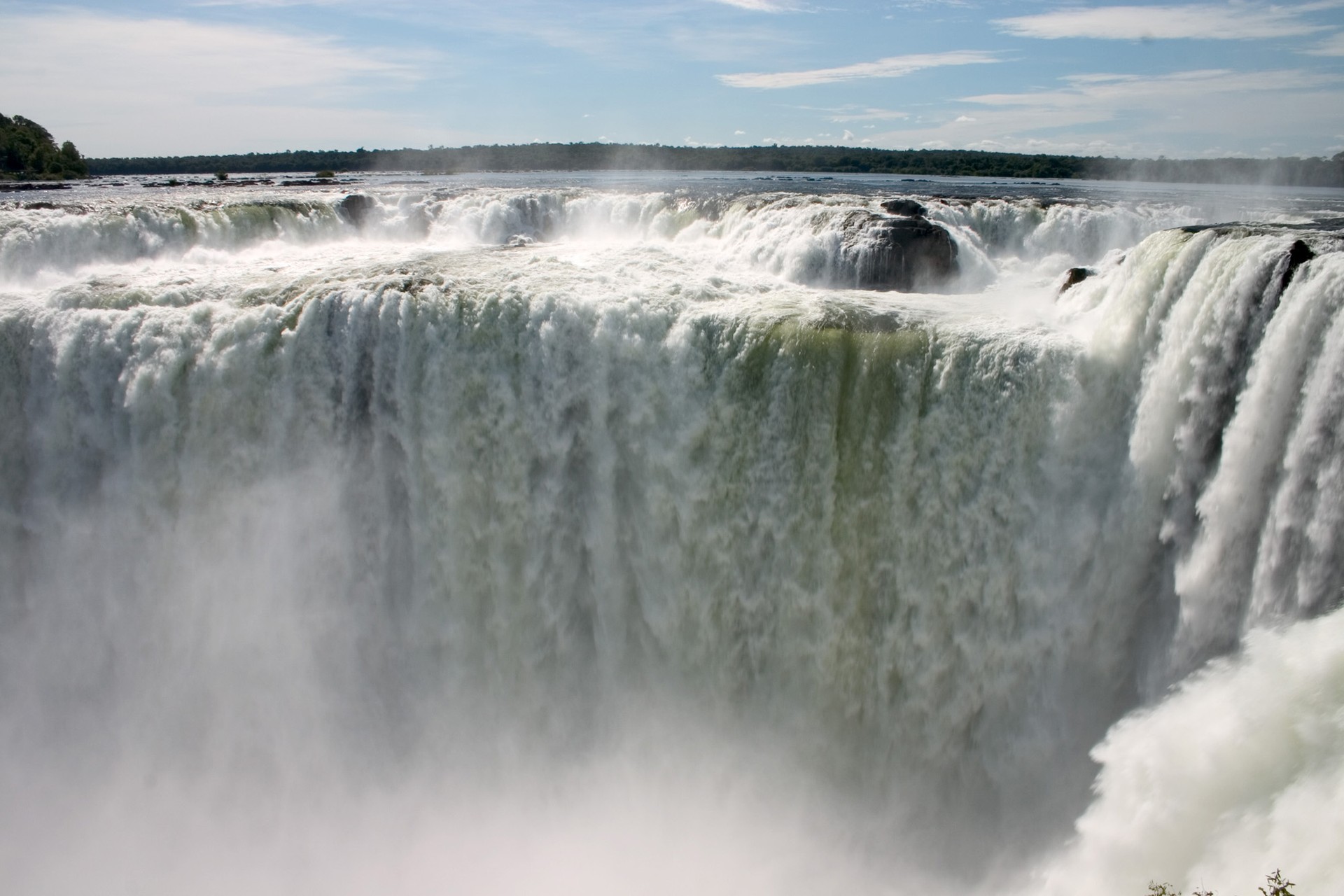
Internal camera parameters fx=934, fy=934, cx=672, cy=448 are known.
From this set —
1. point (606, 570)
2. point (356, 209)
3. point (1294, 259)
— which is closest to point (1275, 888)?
point (1294, 259)

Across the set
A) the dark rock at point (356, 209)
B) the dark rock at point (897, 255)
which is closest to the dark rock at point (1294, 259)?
the dark rock at point (897, 255)

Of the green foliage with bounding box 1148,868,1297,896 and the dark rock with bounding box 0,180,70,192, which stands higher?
the dark rock with bounding box 0,180,70,192

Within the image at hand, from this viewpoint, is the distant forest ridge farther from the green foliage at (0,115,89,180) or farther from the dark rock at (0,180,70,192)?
the dark rock at (0,180,70,192)

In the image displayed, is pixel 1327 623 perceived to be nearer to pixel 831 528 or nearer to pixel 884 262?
pixel 831 528

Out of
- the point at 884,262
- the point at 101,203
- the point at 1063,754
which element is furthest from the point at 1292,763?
the point at 101,203

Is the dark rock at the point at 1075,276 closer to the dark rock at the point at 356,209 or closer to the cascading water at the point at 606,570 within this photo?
the cascading water at the point at 606,570

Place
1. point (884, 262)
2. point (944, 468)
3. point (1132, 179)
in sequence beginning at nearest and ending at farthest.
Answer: point (944, 468) → point (884, 262) → point (1132, 179)

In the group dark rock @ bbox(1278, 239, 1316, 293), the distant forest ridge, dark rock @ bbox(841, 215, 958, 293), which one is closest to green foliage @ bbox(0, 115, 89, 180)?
the distant forest ridge
